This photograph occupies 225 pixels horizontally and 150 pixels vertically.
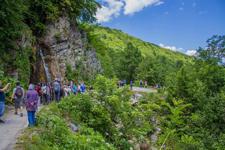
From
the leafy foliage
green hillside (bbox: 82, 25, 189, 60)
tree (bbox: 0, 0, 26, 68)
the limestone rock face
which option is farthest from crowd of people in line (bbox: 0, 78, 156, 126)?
green hillside (bbox: 82, 25, 189, 60)

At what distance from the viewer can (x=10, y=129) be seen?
1228 cm

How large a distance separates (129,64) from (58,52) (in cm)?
3912

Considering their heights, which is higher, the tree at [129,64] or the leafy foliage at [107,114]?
the tree at [129,64]

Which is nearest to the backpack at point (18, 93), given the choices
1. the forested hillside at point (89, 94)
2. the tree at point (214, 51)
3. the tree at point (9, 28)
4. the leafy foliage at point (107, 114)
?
the forested hillside at point (89, 94)

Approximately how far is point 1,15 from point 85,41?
654 inches

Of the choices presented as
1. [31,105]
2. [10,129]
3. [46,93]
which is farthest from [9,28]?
[31,105]

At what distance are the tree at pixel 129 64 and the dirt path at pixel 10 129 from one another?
52.3 metres

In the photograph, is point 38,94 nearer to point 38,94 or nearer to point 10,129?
point 38,94

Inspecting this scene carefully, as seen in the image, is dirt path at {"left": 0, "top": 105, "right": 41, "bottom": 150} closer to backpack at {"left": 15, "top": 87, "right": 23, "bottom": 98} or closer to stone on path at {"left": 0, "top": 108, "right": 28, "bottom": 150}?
stone on path at {"left": 0, "top": 108, "right": 28, "bottom": 150}

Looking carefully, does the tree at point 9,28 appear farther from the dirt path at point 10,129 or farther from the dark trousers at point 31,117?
the dark trousers at point 31,117

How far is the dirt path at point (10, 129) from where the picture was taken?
10123mm

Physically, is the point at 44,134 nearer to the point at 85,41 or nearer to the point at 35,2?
the point at 35,2

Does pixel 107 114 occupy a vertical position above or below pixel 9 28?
below

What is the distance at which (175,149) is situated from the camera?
70.5 ft
